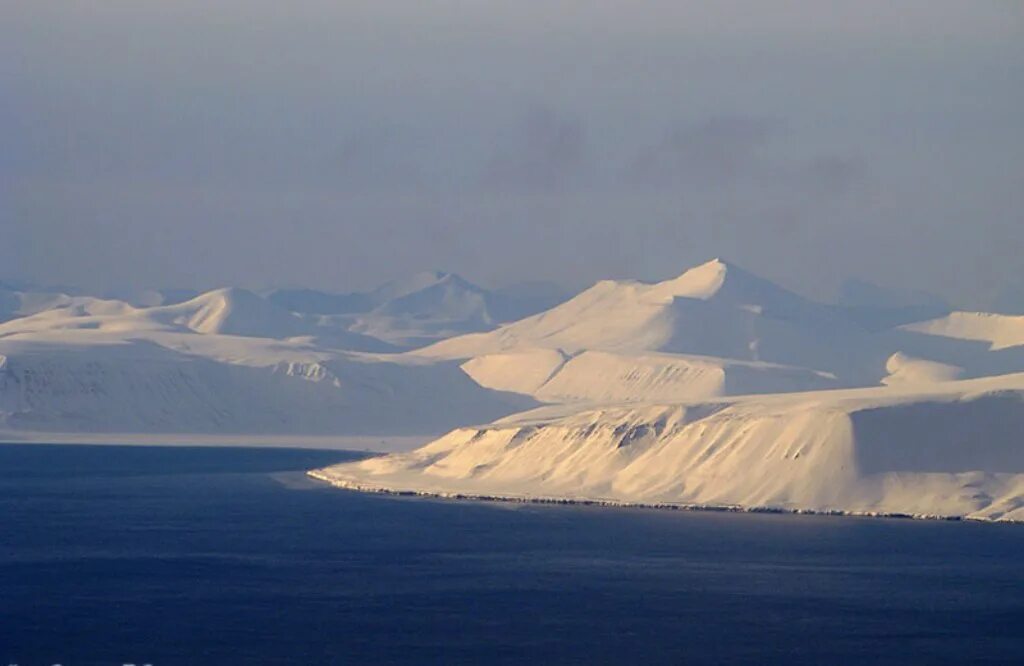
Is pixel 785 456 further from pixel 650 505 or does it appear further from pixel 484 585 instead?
pixel 484 585

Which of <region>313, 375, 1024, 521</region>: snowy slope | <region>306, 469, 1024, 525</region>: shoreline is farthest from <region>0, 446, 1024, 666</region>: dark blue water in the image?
<region>313, 375, 1024, 521</region>: snowy slope

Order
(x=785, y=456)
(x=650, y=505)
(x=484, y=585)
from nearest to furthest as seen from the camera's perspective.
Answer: (x=484, y=585) < (x=650, y=505) < (x=785, y=456)

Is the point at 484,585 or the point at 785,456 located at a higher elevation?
the point at 785,456

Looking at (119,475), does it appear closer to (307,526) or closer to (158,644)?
(307,526)

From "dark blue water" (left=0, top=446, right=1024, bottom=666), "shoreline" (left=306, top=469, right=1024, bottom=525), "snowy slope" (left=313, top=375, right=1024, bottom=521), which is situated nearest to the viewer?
"dark blue water" (left=0, top=446, right=1024, bottom=666)

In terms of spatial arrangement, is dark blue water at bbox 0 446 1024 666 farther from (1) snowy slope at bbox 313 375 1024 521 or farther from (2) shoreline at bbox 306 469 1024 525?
(1) snowy slope at bbox 313 375 1024 521

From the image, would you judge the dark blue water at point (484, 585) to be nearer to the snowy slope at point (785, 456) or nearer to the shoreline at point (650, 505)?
the shoreline at point (650, 505)

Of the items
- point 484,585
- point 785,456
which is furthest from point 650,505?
point 484,585
